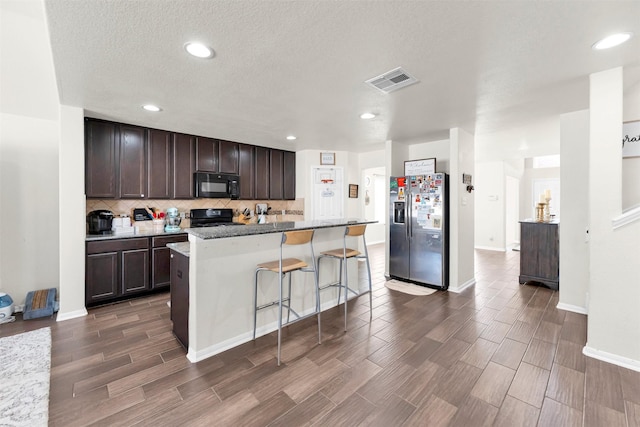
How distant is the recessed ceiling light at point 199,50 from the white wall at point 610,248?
3.10m

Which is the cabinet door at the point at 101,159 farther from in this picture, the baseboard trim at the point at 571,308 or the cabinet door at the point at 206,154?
the baseboard trim at the point at 571,308

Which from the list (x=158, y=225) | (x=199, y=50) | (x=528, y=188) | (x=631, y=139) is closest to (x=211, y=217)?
(x=158, y=225)

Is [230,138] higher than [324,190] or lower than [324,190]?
higher

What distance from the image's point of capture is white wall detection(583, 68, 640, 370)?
2.21 metres

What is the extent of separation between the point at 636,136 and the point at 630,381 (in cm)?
214

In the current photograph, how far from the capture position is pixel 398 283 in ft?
14.8

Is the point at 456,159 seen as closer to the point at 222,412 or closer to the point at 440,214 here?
the point at 440,214

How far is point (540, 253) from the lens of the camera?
4.30m

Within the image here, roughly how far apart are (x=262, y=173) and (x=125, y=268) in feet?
8.73

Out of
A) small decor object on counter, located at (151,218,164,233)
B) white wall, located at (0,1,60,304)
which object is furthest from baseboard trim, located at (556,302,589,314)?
white wall, located at (0,1,60,304)

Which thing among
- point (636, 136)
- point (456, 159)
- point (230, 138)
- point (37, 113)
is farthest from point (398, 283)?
point (37, 113)

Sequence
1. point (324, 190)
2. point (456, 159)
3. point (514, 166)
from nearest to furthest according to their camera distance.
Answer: point (456, 159), point (324, 190), point (514, 166)

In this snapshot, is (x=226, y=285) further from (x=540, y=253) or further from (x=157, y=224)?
(x=540, y=253)

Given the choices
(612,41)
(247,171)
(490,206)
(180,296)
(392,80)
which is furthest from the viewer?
(490,206)
